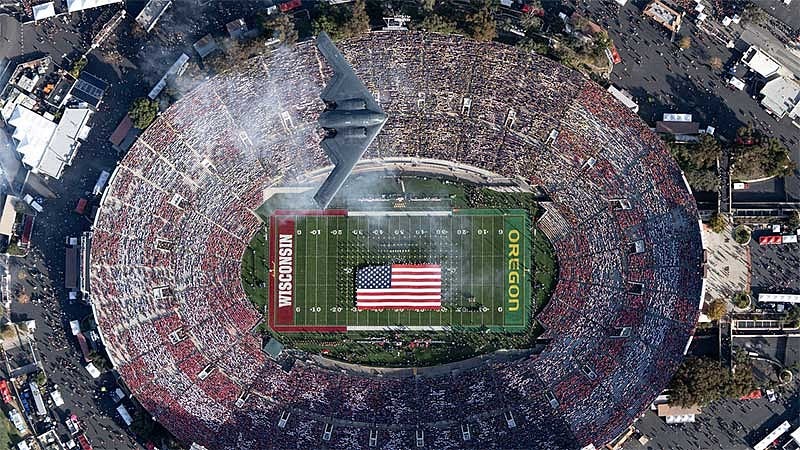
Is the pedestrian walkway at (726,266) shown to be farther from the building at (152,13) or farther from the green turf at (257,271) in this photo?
the building at (152,13)

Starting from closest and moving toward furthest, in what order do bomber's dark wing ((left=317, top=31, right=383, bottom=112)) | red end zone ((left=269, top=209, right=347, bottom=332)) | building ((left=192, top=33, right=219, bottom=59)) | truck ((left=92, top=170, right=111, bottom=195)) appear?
1. bomber's dark wing ((left=317, top=31, right=383, bottom=112))
2. building ((left=192, top=33, right=219, bottom=59))
3. truck ((left=92, top=170, right=111, bottom=195))
4. red end zone ((left=269, top=209, right=347, bottom=332))

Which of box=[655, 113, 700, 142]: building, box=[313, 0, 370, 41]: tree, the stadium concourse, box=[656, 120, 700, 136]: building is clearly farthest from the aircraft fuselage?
box=[655, 113, 700, 142]: building

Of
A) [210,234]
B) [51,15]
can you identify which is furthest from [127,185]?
[51,15]

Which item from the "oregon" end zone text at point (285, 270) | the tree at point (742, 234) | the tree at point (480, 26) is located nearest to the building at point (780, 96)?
the tree at point (742, 234)

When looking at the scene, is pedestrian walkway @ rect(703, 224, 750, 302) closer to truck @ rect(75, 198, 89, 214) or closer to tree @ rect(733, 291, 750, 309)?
tree @ rect(733, 291, 750, 309)

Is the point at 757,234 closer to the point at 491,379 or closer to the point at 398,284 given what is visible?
the point at 491,379

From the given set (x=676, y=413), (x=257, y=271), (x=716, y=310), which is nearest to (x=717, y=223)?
(x=716, y=310)
